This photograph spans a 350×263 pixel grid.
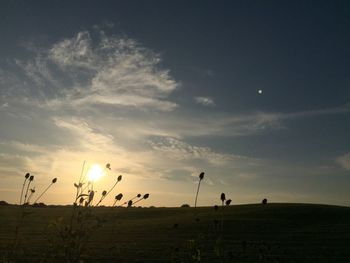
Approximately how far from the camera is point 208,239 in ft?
96.9

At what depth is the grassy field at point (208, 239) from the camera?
7432 mm

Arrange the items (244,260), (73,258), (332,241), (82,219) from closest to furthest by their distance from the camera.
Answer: (73,258)
(82,219)
(244,260)
(332,241)

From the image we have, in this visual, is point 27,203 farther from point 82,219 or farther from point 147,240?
point 147,240

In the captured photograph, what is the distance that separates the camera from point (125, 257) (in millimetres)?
19703

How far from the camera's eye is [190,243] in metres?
6.41

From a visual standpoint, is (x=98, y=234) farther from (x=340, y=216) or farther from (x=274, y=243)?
(x=340, y=216)

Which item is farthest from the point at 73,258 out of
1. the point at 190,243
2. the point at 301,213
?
the point at 301,213

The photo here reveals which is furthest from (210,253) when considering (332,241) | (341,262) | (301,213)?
(301,213)

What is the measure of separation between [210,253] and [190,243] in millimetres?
15414

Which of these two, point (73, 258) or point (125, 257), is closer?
point (73, 258)

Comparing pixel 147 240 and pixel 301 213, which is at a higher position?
pixel 301 213

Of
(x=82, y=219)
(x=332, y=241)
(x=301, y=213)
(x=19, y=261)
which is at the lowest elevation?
(x=19, y=261)

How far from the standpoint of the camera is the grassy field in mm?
7432

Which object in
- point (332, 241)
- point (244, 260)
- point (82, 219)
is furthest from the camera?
point (332, 241)
